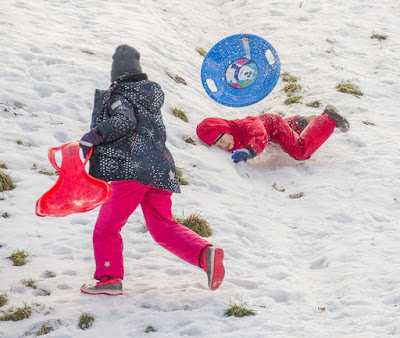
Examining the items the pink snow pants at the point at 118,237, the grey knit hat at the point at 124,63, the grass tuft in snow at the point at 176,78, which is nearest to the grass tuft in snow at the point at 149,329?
the pink snow pants at the point at 118,237

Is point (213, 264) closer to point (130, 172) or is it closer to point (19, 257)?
point (130, 172)

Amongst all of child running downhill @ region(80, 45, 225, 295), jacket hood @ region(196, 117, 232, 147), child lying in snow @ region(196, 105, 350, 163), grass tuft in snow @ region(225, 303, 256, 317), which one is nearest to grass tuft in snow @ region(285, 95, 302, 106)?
child lying in snow @ region(196, 105, 350, 163)

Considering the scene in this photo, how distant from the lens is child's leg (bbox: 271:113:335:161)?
19.5ft

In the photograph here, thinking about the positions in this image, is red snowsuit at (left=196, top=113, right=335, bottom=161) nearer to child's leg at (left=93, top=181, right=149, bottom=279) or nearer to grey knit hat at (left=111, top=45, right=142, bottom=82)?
grey knit hat at (left=111, top=45, right=142, bottom=82)

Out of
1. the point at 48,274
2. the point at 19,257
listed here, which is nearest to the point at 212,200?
the point at 48,274

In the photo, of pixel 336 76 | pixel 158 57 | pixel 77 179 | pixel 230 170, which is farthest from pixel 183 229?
pixel 336 76

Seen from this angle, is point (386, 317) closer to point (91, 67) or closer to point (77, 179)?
Result: point (77, 179)

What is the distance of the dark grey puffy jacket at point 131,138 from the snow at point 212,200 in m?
0.83

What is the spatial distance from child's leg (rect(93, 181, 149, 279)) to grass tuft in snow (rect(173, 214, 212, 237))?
101 cm

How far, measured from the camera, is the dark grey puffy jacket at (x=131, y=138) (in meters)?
3.33

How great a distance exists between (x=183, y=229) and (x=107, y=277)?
62 centimetres

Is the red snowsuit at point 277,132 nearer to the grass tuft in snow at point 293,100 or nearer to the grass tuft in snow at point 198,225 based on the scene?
the grass tuft in snow at point 293,100

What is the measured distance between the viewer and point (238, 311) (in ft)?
10.9

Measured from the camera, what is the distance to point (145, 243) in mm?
4168
